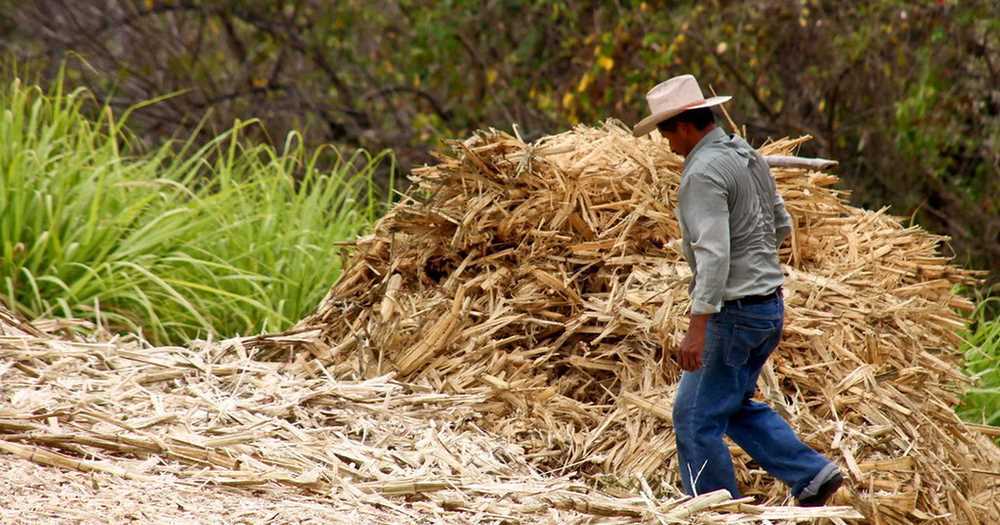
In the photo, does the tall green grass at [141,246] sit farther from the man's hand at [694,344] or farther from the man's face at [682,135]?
the man's hand at [694,344]

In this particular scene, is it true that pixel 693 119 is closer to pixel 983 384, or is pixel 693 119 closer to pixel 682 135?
pixel 682 135

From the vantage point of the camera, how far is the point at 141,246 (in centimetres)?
698

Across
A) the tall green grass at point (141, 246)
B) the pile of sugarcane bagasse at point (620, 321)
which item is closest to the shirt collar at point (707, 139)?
the pile of sugarcane bagasse at point (620, 321)

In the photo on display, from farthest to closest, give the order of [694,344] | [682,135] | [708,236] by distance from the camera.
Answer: [682,135] < [694,344] < [708,236]

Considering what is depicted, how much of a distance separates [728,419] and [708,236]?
696mm

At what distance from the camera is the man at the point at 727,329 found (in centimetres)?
468

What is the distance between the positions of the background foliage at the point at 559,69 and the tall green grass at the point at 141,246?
3.88 m

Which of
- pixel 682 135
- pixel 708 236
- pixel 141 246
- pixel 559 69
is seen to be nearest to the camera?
pixel 708 236

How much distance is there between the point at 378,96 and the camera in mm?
13125

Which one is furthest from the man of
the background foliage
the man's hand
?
the background foliage

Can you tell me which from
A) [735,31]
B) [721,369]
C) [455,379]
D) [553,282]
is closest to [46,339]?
[455,379]

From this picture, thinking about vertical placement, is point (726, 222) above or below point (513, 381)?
above

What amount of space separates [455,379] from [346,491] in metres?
1.32

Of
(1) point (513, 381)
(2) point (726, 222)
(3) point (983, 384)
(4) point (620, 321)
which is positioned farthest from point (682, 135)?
(3) point (983, 384)
